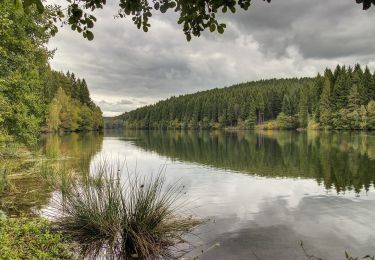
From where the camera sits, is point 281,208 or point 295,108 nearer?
point 281,208

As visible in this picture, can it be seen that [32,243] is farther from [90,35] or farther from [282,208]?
[282,208]

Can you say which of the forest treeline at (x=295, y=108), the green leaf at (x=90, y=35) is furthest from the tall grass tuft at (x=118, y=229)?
the forest treeline at (x=295, y=108)

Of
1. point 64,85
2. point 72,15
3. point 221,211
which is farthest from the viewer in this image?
point 64,85

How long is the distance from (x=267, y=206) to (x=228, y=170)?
10.6m

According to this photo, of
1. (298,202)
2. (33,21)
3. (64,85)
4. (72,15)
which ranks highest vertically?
(64,85)

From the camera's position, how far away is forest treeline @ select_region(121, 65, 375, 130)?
86.6 m

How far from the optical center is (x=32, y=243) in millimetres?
7207

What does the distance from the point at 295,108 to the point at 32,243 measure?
117766 millimetres

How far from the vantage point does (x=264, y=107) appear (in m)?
131

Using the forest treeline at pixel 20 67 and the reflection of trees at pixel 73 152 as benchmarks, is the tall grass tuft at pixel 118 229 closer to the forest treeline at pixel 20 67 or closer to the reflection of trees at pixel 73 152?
the reflection of trees at pixel 73 152

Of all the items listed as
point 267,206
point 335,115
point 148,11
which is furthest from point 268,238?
point 335,115

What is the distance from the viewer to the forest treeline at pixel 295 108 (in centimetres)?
8656

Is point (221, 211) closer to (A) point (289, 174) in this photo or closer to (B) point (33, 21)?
(A) point (289, 174)

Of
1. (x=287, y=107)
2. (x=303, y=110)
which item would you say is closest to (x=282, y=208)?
(x=303, y=110)
